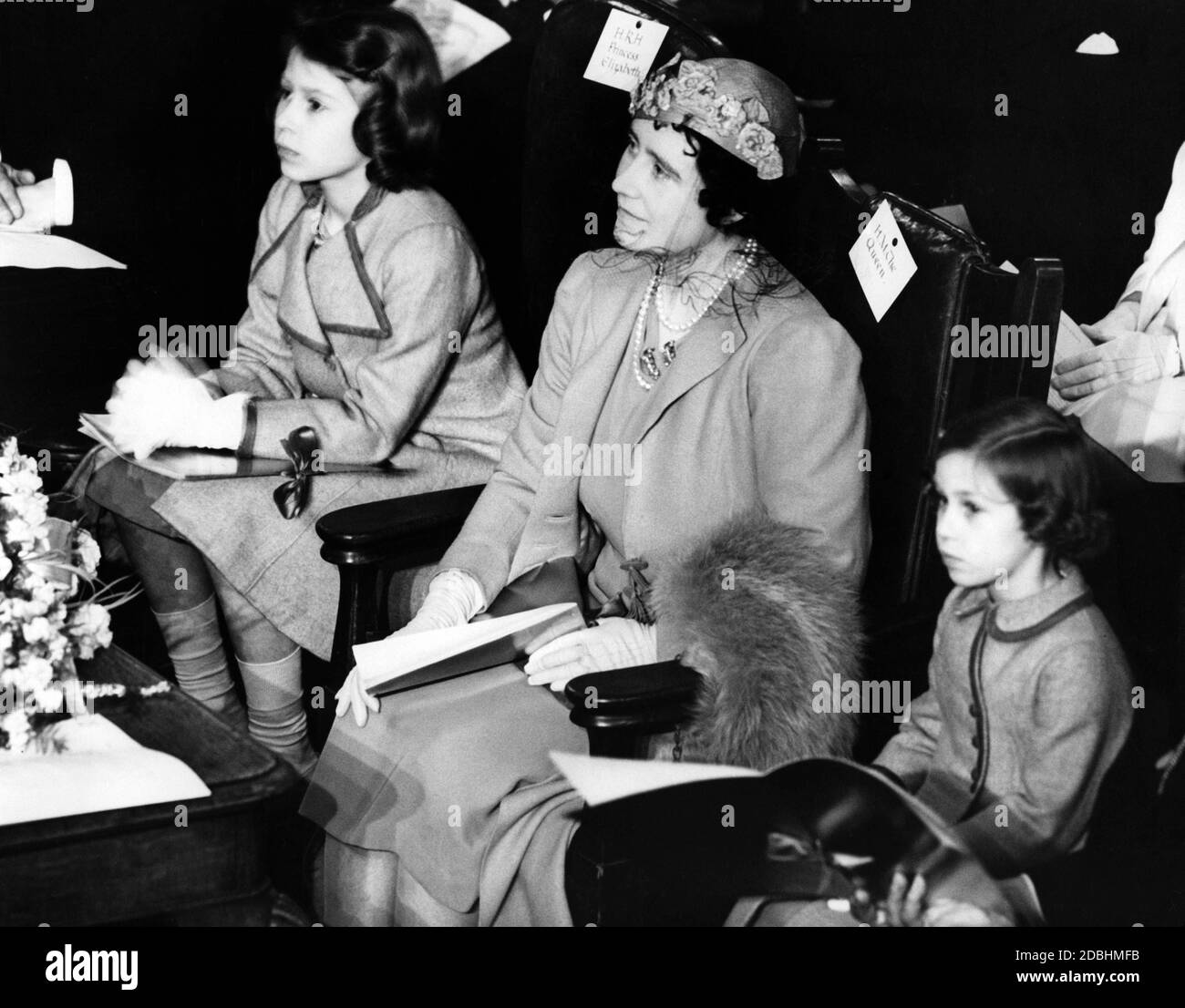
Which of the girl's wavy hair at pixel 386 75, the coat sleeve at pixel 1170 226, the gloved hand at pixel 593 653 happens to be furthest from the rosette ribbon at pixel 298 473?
the coat sleeve at pixel 1170 226

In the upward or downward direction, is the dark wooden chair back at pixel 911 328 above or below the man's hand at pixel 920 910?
above

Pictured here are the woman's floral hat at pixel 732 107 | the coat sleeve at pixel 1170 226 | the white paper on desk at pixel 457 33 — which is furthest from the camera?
the white paper on desk at pixel 457 33

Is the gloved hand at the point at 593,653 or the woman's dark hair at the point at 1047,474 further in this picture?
the gloved hand at the point at 593,653

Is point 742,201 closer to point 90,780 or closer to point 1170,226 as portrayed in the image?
point 1170,226

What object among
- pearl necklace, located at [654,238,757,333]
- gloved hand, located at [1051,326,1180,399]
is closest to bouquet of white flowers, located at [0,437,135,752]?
pearl necklace, located at [654,238,757,333]

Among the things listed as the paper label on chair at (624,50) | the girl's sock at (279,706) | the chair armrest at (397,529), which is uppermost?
the paper label on chair at (624,50)

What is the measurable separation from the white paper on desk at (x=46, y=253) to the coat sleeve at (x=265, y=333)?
24 centimetres

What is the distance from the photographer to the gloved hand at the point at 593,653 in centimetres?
204

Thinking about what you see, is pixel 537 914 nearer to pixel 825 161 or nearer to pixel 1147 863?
pixel 1147 863

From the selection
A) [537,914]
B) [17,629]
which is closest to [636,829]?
[537,914]

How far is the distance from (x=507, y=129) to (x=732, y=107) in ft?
2.43

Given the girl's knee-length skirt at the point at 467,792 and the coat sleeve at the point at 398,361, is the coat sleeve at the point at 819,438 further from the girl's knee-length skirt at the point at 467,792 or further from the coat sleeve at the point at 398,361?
the coat sleeve at the point at 398,361

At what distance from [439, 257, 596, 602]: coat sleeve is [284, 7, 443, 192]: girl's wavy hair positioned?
1.19ft
